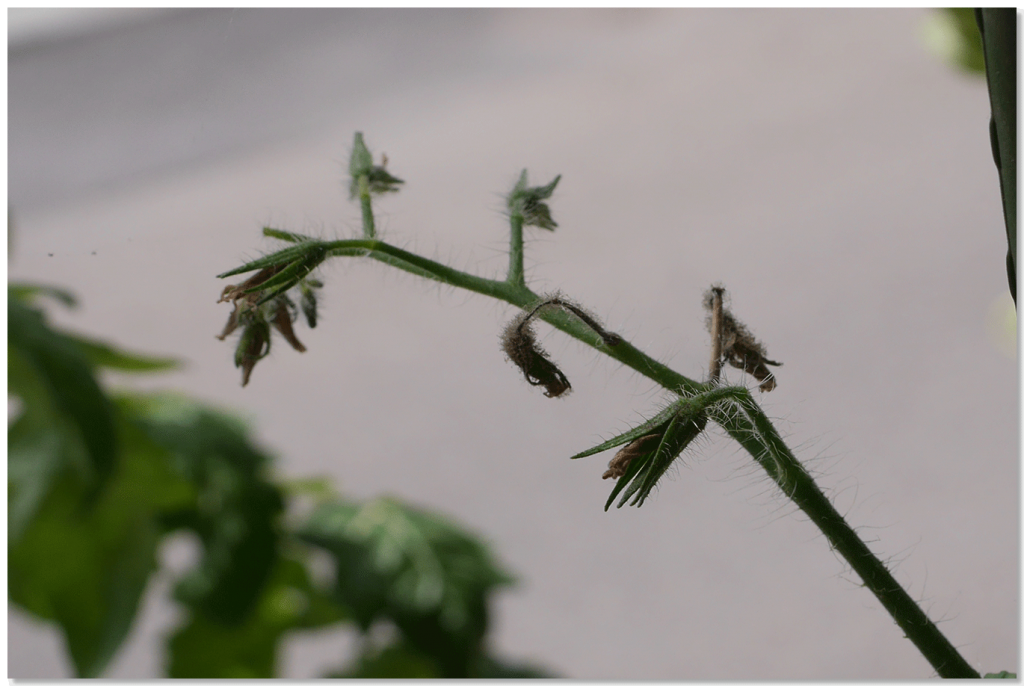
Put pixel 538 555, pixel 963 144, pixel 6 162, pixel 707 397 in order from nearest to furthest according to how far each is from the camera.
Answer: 1. pixel 707 397
2. pixel 6 162
3. pixel 963 144
4. pixel 538 555

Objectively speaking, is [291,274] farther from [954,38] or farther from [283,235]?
[954,38]

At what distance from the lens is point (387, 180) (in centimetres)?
20

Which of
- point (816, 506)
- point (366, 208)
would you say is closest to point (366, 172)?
point (366, 208)

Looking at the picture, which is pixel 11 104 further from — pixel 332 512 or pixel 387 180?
pixel 332 512

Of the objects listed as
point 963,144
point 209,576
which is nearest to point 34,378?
point 209,576

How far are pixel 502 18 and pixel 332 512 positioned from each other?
329 millimetres

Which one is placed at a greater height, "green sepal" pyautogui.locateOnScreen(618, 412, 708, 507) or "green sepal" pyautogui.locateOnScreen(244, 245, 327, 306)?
"green sepal" pyautogui.locateOnScreen(244, 245, 327, 306)

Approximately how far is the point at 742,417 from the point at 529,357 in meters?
0.04

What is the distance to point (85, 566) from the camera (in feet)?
1.49

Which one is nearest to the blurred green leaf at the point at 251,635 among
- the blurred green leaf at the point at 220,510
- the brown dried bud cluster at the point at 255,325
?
the blurred green leaf at the point at 220,510

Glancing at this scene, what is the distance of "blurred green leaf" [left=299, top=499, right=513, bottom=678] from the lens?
20.3 inches

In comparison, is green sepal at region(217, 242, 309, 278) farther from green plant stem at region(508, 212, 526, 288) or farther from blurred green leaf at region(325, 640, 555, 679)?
blurred green leaf at region(325, 640, 555, 679)

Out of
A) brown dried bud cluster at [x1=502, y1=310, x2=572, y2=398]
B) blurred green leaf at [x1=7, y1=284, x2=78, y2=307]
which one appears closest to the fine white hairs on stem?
brown dried bud cluster at [x1=502, y1=310, x2=572, y2=398]

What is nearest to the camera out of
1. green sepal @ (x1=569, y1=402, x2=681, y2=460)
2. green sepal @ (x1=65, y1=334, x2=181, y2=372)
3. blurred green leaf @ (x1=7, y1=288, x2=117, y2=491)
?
green sepal @ (x1=569, y1=402, x2=681, y2=460)
